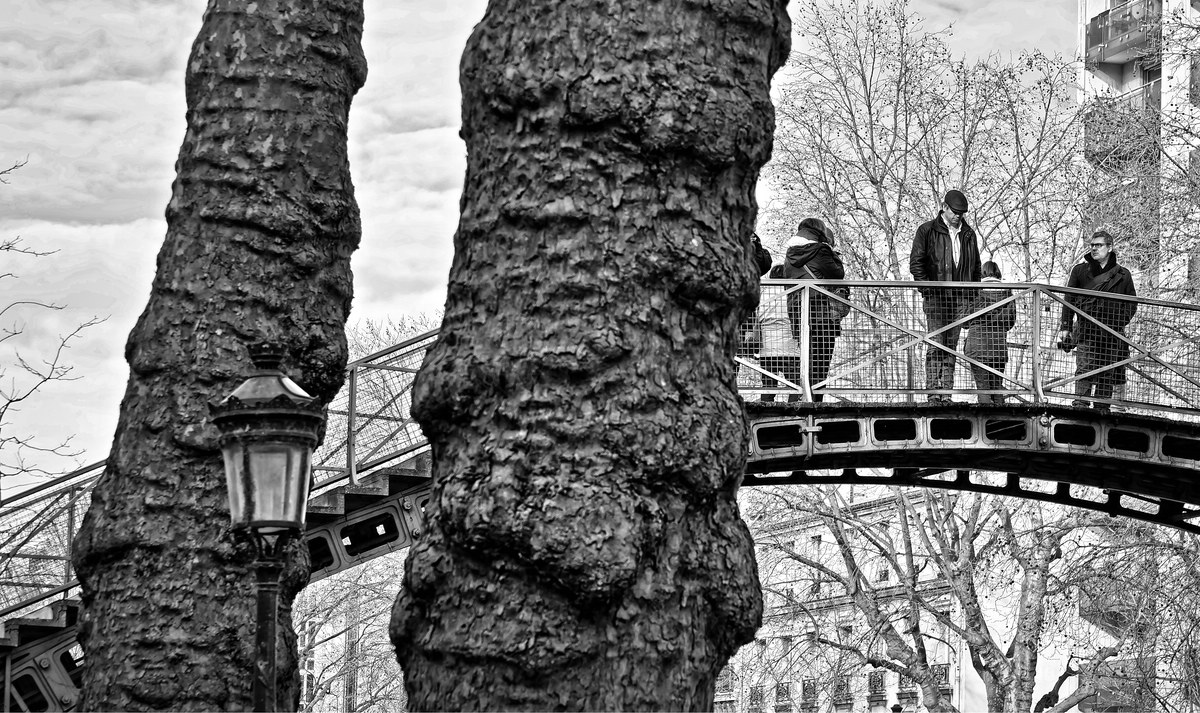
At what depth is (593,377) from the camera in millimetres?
5309

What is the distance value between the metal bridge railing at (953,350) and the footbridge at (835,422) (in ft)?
0.06

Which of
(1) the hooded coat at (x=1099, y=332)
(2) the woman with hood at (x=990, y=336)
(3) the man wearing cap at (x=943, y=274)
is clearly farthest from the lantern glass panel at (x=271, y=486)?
(1) the hooded coat at (x=1099, y=332)

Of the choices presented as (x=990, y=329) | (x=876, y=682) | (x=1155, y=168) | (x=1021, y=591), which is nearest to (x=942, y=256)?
(x=990, y=329)

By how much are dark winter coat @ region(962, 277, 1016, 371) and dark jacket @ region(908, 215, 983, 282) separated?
329mm

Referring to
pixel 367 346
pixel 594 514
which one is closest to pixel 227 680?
pixel 594 514

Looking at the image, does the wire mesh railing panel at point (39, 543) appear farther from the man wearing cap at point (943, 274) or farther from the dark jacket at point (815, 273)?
the man wearing cap at point (943, 274)

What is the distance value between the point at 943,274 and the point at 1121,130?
766 centimetres

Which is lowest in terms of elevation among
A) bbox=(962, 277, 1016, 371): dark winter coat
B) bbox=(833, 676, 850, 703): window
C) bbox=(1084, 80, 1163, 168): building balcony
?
bbox=(833, 676, 850, 703): window

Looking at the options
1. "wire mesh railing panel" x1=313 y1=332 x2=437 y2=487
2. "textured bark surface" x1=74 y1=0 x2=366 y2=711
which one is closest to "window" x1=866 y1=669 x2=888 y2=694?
"wire mesh railing panel" x1=313 y1=332 x2=437 y2=487

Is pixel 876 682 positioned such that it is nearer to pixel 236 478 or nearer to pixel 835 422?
pixel 835 422

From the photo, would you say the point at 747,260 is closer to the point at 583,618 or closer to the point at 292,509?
the point at 583,618

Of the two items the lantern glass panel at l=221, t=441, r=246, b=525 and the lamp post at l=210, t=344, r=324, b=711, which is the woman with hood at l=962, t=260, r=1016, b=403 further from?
the lantern glass panel at l=221, t=441, r=246, b=525

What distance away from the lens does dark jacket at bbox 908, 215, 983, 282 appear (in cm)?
1597

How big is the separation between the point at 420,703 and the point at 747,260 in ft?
5.86
